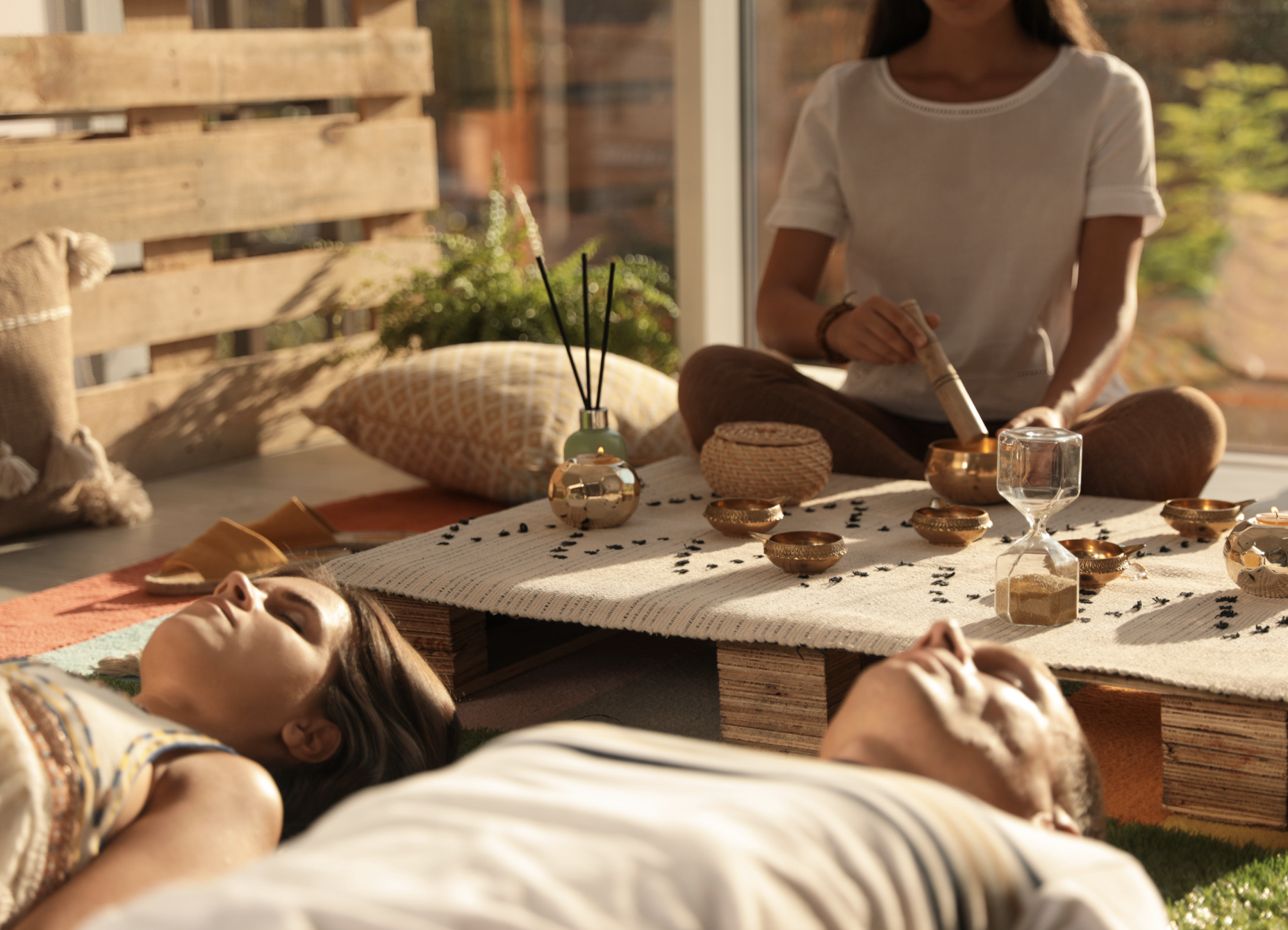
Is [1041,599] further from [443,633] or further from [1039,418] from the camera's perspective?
[443,633]

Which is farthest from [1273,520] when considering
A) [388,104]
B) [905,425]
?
[388,104]

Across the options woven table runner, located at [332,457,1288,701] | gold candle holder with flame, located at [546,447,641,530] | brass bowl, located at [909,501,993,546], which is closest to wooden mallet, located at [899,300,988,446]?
woven table runner, located at [332,457,1288,701]

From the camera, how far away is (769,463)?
86.2 inches

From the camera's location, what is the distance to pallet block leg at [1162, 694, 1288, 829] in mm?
1463

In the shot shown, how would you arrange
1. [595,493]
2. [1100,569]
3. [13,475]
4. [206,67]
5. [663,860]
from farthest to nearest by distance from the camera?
1. [206,67]
2. [13,475]
3. [595,493]
4. [1100,569]
5. [663,860]

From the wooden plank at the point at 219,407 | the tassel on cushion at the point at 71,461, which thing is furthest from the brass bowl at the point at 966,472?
the wooden plank at the point at 219,407

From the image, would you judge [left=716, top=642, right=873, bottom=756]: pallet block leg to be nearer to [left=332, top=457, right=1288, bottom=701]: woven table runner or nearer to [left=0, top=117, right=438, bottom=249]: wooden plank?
[left=332, top=457, right=1288, bottom=701]: woven table runner

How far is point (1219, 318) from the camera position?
4238 millimetres

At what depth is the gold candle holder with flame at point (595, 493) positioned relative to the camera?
2.11 meters

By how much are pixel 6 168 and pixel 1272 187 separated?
3359 millimetres

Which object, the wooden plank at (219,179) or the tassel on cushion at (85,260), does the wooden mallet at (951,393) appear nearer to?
the tassel on cushion at (85,260)

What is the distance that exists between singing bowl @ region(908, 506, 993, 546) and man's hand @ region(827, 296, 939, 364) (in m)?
0.41

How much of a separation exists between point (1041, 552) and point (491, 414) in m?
1.73

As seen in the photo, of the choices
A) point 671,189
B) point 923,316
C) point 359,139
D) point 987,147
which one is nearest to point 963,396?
point 923,316
